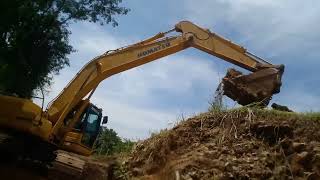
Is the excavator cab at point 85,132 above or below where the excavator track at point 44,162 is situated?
above

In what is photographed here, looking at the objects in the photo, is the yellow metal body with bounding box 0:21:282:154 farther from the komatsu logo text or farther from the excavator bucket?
the excavator bucket

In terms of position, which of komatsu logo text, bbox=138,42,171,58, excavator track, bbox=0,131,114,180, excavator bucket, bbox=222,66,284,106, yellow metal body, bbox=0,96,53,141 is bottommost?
excavator track, bbox=0,131,114,180

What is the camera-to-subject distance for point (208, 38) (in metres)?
13.0

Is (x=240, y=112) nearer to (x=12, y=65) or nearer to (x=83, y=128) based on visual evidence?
(x=83, y=128)

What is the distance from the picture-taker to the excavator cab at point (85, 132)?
12625mm

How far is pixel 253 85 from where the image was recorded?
11367 millimetres

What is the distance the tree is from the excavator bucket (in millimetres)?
13603

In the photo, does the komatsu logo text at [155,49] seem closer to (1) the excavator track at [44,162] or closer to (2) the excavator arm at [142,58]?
(2) the excavator arm at [142,58]

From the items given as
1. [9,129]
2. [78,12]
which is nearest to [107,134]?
[9,129]

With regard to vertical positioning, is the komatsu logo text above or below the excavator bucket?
above

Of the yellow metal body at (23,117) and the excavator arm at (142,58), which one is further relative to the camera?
the excavator arm at (142,58)

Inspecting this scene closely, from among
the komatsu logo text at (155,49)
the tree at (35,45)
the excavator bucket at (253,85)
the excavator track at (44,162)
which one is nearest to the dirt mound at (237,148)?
the excavator bucket at (253,85)

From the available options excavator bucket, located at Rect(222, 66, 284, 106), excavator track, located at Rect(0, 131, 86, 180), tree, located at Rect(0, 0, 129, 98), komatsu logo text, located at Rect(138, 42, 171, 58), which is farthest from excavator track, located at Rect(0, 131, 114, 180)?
tree, located at Rect(0, 0, 129, 98)

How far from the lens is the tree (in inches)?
958
